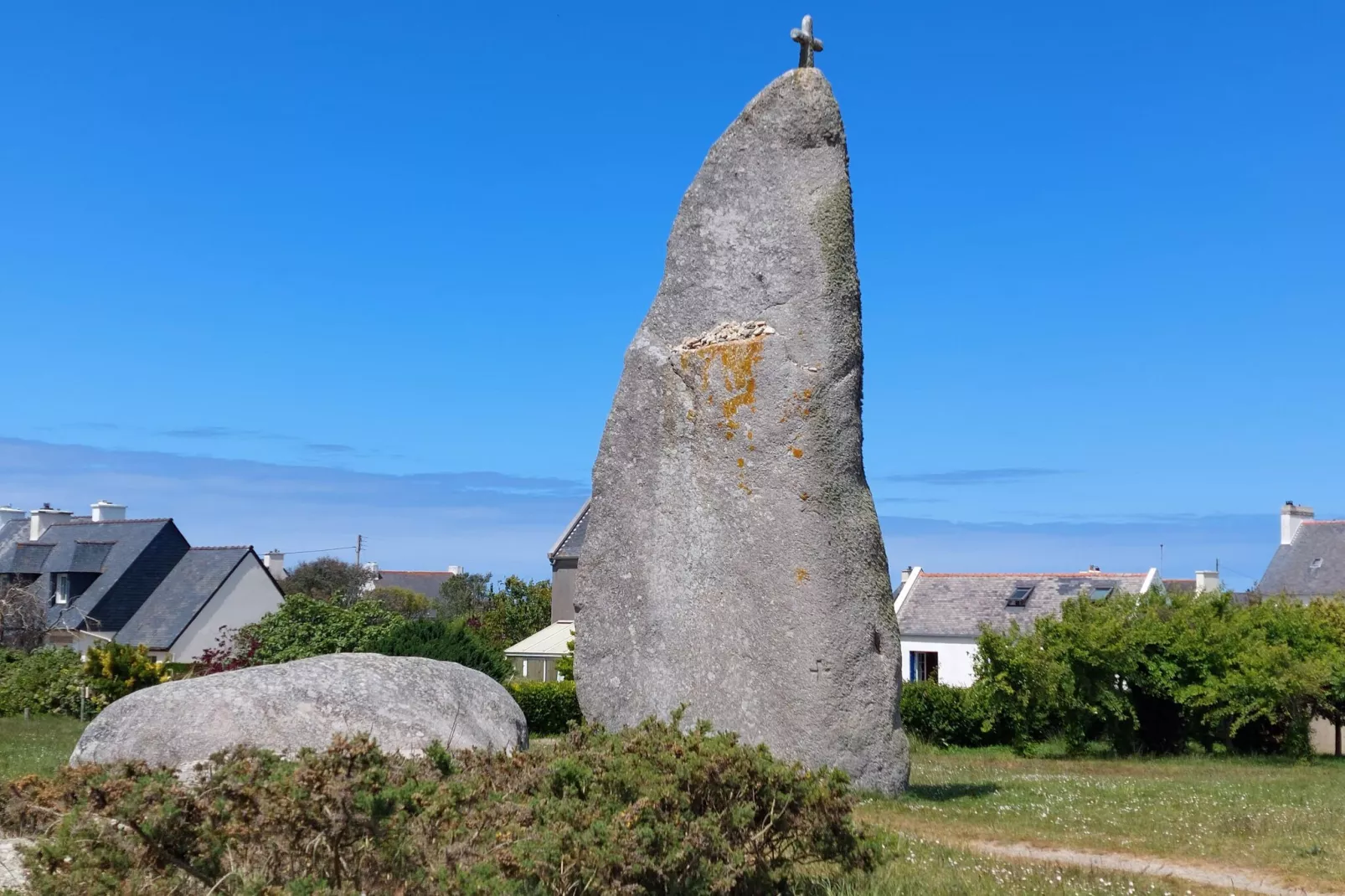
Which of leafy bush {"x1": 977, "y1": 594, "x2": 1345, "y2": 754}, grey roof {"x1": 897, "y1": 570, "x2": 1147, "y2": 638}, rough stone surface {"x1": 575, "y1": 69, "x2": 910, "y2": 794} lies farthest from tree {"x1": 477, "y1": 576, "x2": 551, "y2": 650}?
rough stone surface {"x1": 575, "y1": 69, "x2": 910, "y2": 794}

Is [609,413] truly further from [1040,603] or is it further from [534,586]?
[534,586]

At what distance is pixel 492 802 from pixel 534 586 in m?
56.1

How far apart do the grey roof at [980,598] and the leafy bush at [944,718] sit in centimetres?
1386

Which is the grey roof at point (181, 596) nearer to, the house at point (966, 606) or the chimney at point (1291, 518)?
the house at point (966, 606)

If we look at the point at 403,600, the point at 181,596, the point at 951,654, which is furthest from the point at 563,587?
the point at 403,600

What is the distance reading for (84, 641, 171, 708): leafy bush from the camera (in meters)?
22.4

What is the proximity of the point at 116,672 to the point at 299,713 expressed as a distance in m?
14.2

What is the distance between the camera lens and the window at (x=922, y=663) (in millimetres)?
38781

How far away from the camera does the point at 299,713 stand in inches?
409

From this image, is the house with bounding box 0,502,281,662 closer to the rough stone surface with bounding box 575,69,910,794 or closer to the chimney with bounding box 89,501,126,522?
the chimney with bounding box 89,501,126,522

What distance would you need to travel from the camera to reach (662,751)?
22.2 feet

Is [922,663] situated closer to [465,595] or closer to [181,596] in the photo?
[181,596]

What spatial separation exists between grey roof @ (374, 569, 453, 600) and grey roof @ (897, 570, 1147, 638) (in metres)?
43.3

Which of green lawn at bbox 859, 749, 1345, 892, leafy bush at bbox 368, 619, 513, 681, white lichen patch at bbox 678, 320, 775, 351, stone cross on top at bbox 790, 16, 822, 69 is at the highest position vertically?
stone cross on top at bbox 790, 16, 822, 69
